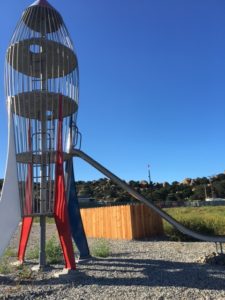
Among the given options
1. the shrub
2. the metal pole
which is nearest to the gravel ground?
the metal pole

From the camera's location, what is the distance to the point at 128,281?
801 centimetres

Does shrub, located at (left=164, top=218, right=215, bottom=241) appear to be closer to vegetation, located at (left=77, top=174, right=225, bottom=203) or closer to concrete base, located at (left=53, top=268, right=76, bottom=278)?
concrete base, located at (left=53, top=268, right=76, bottom=278)

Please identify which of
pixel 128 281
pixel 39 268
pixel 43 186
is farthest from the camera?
pixel 43 186

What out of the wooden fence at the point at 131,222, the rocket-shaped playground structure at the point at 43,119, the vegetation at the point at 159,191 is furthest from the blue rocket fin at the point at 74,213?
the vegetation at the point at 159,191

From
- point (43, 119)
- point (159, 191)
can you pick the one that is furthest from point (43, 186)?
point (159, 191)

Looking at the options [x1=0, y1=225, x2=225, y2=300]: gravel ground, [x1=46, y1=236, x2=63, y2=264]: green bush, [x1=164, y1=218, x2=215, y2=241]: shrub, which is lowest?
[x1=0, y1=225, x2=225, y2=300]: gravel ground

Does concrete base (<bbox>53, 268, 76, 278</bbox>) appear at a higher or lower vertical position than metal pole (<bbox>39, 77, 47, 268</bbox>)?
lower

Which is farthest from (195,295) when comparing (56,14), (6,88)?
(56,14)

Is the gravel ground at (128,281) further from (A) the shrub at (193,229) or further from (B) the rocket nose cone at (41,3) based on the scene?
(B) the rocket nose cone at (41,3)

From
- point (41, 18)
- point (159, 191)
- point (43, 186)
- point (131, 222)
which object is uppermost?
point (159, 191)

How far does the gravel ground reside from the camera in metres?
6.98

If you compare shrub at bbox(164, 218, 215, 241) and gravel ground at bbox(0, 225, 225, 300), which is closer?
gravel ground at bbox(0, 225, 225, 300)

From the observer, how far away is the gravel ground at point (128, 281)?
6980 mm

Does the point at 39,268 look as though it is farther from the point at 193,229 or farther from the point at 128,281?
the point at 193,229
